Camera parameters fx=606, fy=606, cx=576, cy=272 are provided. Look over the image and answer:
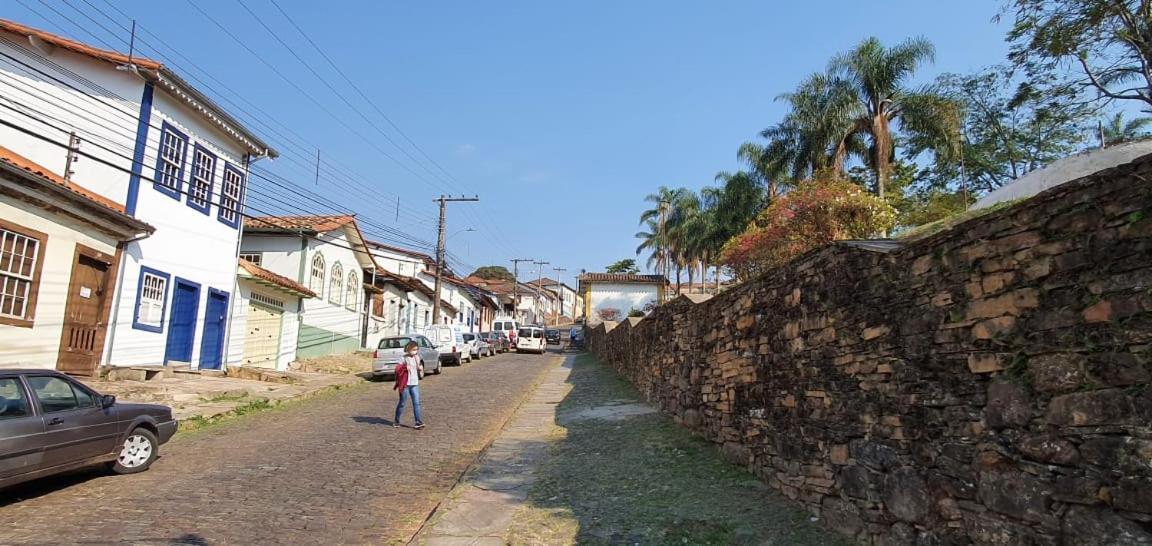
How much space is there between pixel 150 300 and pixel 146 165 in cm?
408

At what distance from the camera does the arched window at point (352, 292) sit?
26906mm

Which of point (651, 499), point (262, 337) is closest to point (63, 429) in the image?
point (651, 499)

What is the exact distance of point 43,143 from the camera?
42.3 ft

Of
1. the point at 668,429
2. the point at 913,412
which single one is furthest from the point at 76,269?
the point at 913,412

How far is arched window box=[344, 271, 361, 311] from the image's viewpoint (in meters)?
26.9

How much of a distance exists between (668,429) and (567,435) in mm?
1790

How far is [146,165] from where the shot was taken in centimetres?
1248

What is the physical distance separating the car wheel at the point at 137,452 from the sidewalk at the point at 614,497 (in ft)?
13.4

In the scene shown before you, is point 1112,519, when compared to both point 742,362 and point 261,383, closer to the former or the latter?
point 742,362

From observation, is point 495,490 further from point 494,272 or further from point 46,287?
point 494,272

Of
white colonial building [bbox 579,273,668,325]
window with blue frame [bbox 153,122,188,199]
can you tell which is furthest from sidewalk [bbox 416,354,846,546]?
white colonial building [bbox 579,273,668,325]

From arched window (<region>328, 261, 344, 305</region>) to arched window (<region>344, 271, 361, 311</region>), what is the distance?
23.0 inches

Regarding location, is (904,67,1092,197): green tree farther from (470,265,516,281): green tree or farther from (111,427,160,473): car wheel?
(470,265,516,281): green tree

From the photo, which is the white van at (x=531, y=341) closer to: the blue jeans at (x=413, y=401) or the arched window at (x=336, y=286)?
the arched window at (x=336, y=286)
